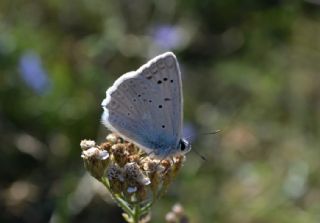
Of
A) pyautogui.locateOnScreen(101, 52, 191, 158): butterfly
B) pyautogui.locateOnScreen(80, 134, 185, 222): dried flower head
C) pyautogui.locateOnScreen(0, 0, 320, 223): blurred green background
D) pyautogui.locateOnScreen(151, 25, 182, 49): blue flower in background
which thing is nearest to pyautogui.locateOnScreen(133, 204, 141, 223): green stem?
pyautogui.locateOnScreen(80, 134, 185, 222): dried flower head

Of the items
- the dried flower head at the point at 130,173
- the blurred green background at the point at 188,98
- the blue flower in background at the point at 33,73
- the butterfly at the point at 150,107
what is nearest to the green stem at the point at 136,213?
the dried flower head at the point at 130,173

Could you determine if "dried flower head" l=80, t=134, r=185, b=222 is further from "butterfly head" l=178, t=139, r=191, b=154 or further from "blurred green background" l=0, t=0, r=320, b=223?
"blurred green background" l=0, t=0, r=320, b=223

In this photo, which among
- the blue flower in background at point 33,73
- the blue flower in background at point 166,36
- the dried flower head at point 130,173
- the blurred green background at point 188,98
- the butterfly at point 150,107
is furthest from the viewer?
the blue flower in background at point 166,36

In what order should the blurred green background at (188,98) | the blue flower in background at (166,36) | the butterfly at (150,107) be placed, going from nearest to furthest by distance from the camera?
the butterfly at (150,107) → the blurred green background at (188,98) → the blue flower in background at (166,36)

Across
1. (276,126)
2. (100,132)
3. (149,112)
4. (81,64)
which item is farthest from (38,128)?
(149,112)

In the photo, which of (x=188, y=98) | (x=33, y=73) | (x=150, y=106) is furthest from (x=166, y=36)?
(x=150, y=106)

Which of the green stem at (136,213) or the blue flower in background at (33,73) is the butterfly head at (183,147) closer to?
the green stem at (136,213)

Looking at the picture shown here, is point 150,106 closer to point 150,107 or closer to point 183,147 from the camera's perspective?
point 150,107

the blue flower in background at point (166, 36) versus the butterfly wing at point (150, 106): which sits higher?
the butterfly wing at point (150, 106)
